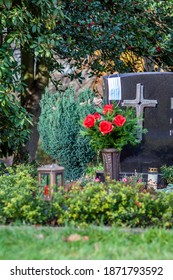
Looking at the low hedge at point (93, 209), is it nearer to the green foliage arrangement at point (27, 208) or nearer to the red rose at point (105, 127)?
the green foliage arrangement at point (27, 208)

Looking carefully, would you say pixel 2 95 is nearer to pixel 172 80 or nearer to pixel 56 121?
pixel 56 121

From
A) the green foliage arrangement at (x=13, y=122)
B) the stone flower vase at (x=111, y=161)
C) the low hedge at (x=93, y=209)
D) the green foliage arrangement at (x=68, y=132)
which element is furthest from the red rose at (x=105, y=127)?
the low hedge at (x=93, y=209)

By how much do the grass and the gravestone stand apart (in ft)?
12.3

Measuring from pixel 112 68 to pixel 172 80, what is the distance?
2.68 m

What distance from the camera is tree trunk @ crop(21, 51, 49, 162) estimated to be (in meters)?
11.7

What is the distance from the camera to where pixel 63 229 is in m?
5.27

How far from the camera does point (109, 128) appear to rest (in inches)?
300

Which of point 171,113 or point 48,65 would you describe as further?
point 48,65

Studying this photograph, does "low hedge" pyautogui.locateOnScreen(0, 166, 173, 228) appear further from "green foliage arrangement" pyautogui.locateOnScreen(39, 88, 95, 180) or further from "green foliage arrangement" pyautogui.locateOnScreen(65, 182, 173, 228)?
"green foliage arrangement" pyautogui.locateOnScreen(39, 88, 95, 180)

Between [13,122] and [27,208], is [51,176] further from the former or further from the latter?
[13,122]

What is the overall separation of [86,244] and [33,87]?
7.38 meters

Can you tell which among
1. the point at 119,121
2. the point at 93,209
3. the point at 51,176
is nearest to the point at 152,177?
the point at 119,121

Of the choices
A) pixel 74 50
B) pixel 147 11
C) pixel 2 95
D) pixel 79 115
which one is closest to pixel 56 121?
pixel 79 115

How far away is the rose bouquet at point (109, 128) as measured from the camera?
25.3 ft
